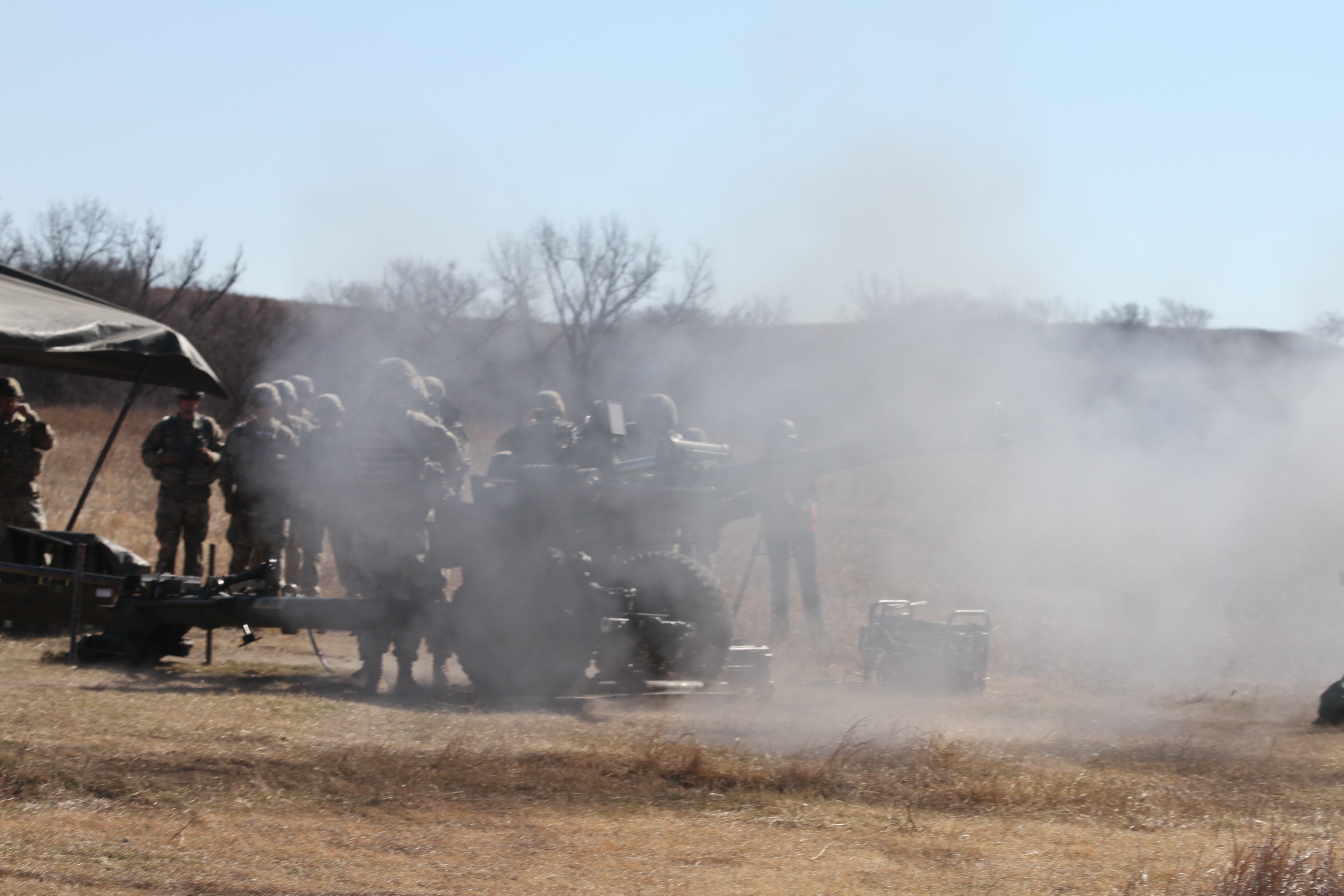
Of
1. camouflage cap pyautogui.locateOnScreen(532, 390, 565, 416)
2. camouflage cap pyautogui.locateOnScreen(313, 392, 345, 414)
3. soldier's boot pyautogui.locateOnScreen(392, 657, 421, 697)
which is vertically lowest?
soldier's boot pyautogui.locateOnScreen(392, 657, 421, 697)

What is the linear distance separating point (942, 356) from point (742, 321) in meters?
2.51

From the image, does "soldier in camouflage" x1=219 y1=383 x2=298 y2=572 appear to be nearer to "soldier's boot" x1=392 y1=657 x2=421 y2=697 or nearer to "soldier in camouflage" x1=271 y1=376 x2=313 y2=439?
"soldier in camouflage" x1=271 y1=376 x2=313 y2=439

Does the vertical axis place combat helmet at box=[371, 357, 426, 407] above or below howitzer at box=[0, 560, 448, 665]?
above

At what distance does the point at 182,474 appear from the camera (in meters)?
10.8

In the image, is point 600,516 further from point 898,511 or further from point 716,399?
point 898,511

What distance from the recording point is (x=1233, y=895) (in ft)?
12.4

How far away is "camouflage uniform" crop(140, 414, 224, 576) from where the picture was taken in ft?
35.4

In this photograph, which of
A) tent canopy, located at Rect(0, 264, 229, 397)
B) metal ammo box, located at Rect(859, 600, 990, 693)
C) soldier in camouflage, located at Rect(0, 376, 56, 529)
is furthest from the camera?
soldier in camouflage, located at Rect(0, 376, 56, 529)

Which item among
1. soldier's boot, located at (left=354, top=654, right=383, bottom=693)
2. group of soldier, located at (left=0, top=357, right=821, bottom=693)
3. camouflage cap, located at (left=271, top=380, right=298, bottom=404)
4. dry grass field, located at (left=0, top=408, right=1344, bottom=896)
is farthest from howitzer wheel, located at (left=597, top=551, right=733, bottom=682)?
camouflage cap, located at (left=271, top=380, right=298, bottom=404)

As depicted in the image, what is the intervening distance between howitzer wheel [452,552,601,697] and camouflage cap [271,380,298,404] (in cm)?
424

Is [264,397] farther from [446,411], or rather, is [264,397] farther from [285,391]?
[446,411]

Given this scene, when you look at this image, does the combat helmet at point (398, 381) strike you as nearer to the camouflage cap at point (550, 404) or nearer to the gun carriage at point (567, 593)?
the gun carriage at point (567, 593)

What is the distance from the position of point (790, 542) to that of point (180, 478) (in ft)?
19.0

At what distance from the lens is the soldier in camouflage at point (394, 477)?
782cm
